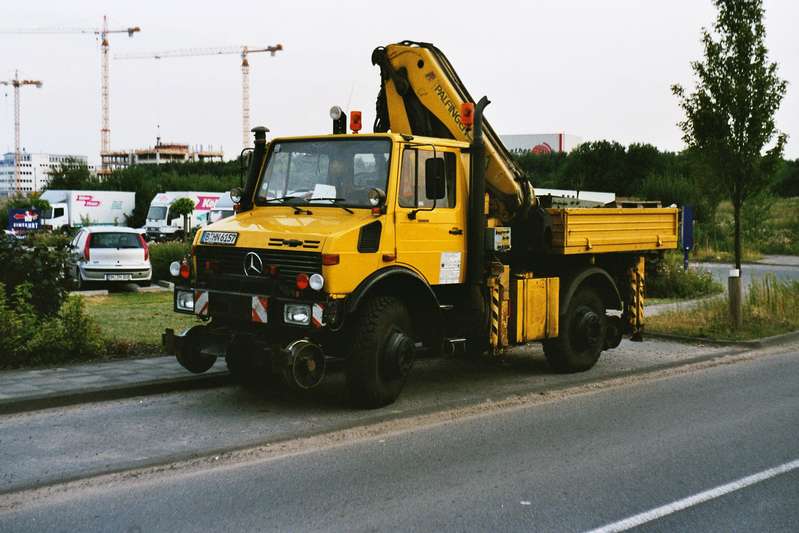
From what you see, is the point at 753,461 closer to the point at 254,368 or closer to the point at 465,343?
the point at 465,343

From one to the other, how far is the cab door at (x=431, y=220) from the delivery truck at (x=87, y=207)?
150ft

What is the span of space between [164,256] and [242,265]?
16.1m

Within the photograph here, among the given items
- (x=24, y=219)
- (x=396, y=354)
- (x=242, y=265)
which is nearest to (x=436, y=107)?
(x=242, y=265)

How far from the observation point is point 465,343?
31.7 feet

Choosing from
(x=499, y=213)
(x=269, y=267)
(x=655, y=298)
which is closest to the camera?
(x=269, y=267)

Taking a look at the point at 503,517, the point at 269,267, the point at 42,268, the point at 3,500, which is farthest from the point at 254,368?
the point at 503,517

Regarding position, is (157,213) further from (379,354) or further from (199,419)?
(379,354)

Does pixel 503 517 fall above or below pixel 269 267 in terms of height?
below

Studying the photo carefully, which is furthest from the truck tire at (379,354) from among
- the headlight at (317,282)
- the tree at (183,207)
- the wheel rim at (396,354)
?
the tree at (183,207)

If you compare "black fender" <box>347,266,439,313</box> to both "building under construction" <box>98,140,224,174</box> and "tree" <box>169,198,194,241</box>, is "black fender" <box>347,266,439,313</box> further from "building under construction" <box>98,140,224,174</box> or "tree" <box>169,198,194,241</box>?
"building under construction" <box>98,140,224,174</box>

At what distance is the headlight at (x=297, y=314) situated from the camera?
8.02 m

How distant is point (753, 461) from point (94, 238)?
57.3 ft

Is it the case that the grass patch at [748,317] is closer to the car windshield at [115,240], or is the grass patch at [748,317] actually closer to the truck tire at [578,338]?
the truck tire at [578,338]

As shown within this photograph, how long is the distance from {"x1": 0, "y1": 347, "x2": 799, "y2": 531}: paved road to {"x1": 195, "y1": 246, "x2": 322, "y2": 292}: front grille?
1.70m
